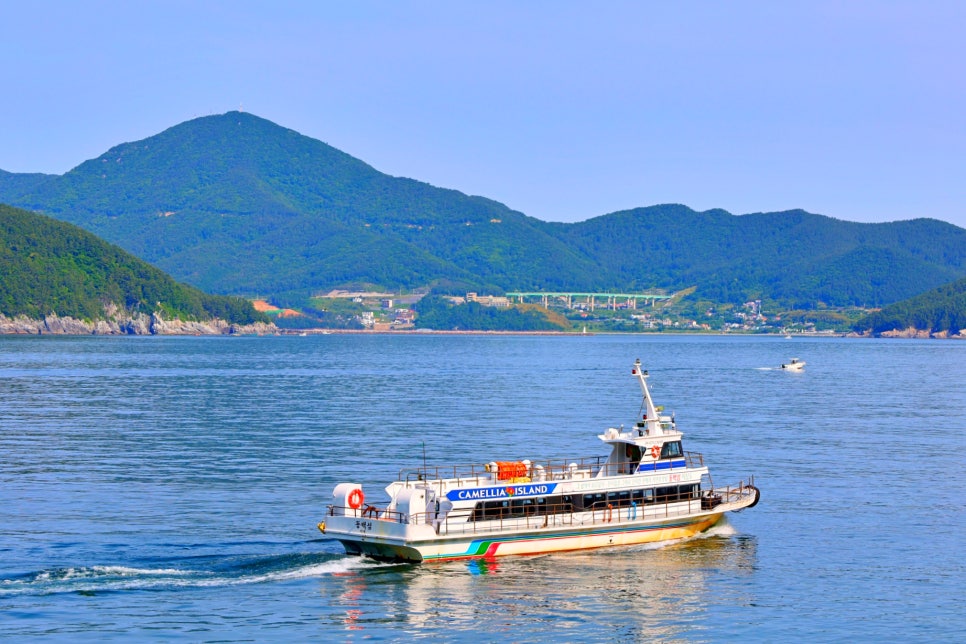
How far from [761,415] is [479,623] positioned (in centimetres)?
6707

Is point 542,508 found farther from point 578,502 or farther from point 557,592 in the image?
point 557,592

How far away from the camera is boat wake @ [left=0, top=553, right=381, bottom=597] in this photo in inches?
1591

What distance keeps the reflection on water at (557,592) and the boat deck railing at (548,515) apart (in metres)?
1.15

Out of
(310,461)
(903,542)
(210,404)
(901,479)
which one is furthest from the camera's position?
(210,404)

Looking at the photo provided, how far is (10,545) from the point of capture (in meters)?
45.7

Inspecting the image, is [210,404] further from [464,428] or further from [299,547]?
[299,547]

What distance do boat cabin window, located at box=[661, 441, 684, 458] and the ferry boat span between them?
1.6 inches

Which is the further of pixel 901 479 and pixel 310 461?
pixel 310 461

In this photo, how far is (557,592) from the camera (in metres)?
40.8

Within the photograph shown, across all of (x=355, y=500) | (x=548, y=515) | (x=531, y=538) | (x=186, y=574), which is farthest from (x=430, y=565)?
(x=186, y=574)

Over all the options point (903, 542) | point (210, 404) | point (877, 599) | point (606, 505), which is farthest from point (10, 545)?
point (210, 404)

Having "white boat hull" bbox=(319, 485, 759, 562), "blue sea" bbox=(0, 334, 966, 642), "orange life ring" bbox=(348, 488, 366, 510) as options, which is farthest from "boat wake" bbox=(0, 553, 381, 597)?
"orange life ring" bbox=(348, 488, 366, 510)

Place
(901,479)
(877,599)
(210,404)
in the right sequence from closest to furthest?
(877,599)
(901,479)
(210,404)

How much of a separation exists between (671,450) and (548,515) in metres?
6.72
